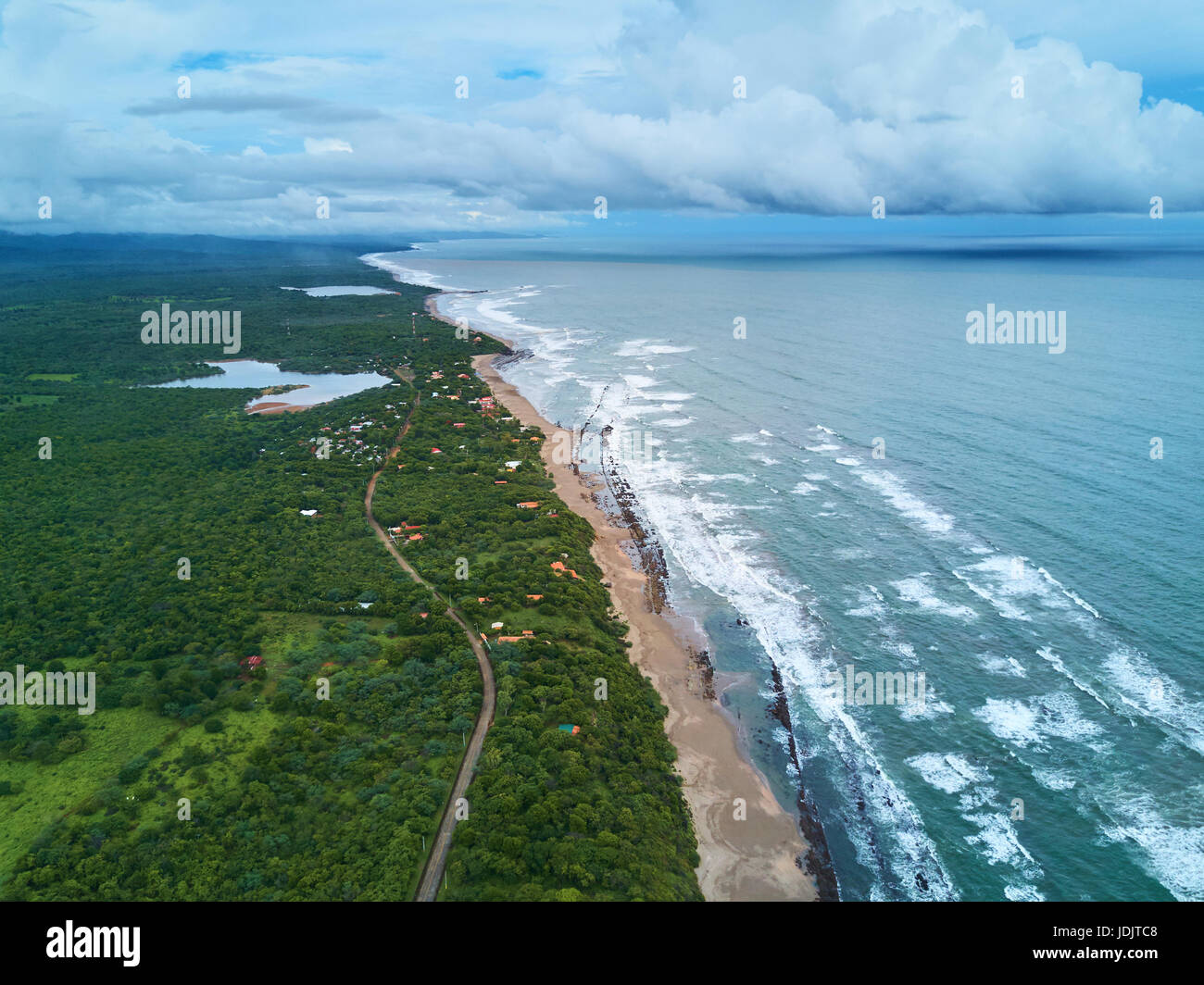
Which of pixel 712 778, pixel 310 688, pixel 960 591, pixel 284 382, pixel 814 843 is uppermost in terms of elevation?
pixel 284 382

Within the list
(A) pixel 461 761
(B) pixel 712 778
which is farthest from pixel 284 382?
(B) pixel 712 778

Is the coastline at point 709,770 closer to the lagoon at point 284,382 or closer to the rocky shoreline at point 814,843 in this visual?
the rocky shoreline at point 814,843

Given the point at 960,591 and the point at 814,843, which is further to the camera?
the point at 960,591

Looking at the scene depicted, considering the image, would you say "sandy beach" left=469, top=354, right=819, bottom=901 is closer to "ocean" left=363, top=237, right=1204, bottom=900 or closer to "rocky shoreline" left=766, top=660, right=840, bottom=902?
"rocky shoreline" left=766, top=660, right=840, bottom=902

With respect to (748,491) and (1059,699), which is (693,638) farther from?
(748,491)

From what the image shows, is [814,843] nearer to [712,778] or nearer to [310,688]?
[712,778]

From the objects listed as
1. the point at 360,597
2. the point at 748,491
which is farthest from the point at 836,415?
the point at 360,597
